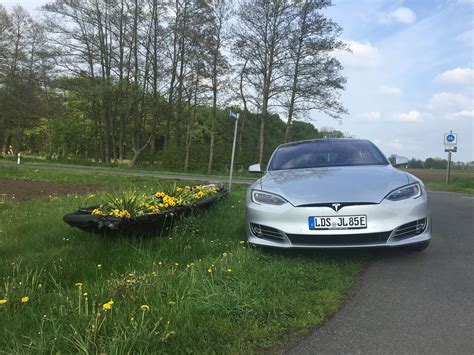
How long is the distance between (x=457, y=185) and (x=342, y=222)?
60.5 feet

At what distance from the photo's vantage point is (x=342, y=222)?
4.07 m

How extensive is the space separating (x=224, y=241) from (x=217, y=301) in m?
2.02

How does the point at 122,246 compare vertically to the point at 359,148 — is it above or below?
below

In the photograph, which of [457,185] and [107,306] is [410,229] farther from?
[457,185]

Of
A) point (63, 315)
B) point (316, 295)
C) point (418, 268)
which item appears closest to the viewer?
point (63, 315)

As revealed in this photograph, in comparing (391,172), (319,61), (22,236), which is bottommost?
(22,236)

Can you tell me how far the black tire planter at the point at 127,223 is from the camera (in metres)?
4.39

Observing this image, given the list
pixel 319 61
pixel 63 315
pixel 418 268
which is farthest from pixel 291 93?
pixel 63 315

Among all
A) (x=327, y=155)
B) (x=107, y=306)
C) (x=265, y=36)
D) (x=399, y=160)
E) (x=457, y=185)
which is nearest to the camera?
(x=107, y=306)

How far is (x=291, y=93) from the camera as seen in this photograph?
27.3 meters

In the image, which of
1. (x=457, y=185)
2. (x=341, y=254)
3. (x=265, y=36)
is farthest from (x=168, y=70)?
(x=341, y=254)

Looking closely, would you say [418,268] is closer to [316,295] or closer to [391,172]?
[391,172]

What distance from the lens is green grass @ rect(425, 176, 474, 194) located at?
17.8 metres

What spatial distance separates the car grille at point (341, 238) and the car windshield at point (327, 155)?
5.15 ft
